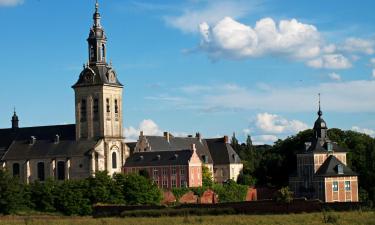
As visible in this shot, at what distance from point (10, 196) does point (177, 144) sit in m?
33.0

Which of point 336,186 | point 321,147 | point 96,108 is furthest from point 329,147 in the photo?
point 96,108

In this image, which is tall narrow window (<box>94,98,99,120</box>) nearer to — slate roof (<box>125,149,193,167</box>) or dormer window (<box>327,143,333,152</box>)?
slate roof (<box>125,149,193,167</box>)

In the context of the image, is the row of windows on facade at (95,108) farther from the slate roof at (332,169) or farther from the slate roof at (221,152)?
the slate roof at (332,169)

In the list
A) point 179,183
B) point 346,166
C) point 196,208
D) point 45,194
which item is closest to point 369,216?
point 196,208

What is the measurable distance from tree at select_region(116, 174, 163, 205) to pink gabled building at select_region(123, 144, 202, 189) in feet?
34.4

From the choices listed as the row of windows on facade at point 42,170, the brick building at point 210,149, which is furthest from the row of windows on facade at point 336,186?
the row of windows on facade at point 42,170

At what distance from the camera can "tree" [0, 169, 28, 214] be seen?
68.3 meters

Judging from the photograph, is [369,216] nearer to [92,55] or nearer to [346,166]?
[346,166]

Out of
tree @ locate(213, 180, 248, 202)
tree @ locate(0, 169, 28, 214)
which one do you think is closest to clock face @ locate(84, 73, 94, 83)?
tree @ locate(213, 180, 248, 202)

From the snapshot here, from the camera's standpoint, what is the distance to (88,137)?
8781cm

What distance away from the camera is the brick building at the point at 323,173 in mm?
81125

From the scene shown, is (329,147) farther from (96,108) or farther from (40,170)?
(40,170)

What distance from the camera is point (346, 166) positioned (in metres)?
82.6

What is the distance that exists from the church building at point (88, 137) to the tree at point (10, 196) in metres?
15.9
